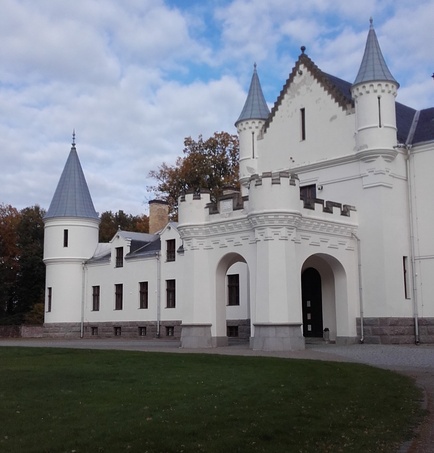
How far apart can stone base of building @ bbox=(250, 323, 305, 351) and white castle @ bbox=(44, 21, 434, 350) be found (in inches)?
1.4

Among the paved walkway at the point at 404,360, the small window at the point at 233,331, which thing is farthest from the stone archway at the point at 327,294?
the small window at the point at 233,331

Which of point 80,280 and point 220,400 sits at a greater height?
point 80,280

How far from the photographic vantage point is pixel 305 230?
2436 cm

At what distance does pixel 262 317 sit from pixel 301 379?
970cm

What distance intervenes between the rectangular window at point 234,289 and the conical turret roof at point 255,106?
26.9 feet

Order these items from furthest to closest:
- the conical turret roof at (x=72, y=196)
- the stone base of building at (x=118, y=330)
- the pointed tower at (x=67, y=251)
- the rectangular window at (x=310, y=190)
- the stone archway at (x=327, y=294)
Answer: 1. the conical turret roof at (x=72, y=196)
2. the pointed tower at (x=67, y=251)
3. the stone base of building at (x=118, y=330)
4. the rectangular window at (x=310, y=190)
5. the stone archway at (x=327, y=294)

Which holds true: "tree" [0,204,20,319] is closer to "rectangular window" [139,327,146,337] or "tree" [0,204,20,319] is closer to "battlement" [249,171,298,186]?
"rectangular window" [139,327,146,337]

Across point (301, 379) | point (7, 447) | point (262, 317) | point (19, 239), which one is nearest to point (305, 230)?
point (262, 317)

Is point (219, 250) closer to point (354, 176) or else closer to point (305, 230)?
point (305, 230)

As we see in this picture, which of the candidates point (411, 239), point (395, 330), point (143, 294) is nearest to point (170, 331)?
point (143, 294)

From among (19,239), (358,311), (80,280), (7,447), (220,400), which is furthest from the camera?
(19,239)

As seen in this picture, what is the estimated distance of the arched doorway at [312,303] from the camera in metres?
28.7

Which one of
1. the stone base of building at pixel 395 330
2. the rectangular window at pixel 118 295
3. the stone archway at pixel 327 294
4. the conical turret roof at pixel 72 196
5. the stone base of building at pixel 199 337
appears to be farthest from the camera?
the conical turret roof at pixel 72 196

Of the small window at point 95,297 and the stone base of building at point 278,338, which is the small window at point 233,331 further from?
the small window at point 95,297
